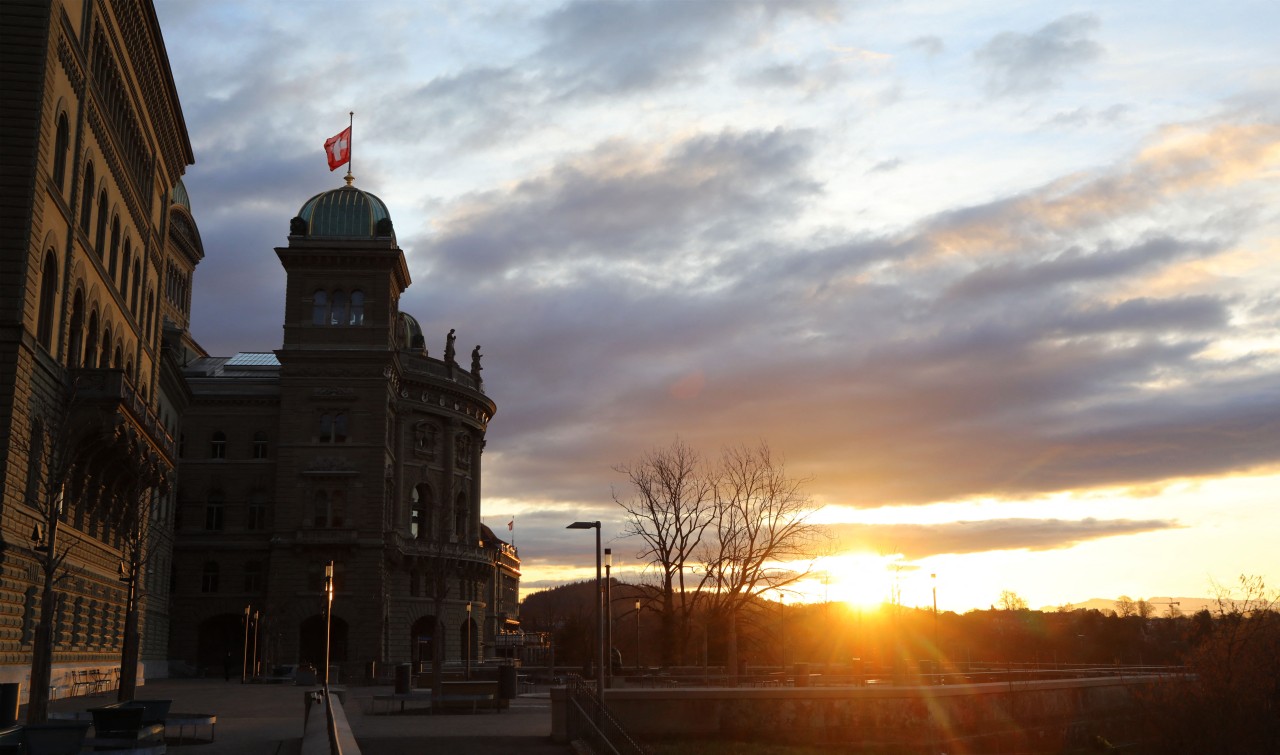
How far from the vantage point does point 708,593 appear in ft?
182

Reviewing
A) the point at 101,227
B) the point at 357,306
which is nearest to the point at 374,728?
the point at 101,227

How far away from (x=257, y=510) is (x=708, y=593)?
39.2 meters

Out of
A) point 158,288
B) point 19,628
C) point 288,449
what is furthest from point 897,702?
point 288,449

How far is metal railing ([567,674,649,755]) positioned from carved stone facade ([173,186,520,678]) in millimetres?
49234

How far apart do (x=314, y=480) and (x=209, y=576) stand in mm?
10432

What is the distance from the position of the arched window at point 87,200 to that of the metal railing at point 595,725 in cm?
2612

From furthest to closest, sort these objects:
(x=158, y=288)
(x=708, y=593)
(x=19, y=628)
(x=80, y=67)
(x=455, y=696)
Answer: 1. (x=158, y=288)
2. (x=708, y=593)
3. (x=80, y=67)
4. (x=455, y=696)
5. (x=19, y=628)

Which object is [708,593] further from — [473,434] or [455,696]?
[473,434]

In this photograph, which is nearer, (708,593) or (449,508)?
(708,593)

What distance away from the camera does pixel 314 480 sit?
77.9 meters

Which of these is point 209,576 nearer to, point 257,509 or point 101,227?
point 257,509

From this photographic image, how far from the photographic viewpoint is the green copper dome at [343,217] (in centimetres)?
8025

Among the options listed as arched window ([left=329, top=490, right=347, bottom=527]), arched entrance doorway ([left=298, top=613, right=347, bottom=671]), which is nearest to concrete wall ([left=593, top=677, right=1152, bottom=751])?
arched entrance doorway ([left=298, top=613, right=347, bottom=671])

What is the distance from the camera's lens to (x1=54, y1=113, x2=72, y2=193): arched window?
3753 cm
